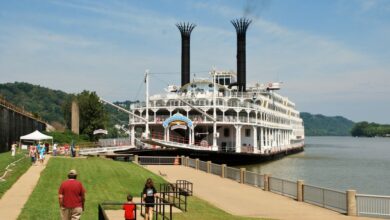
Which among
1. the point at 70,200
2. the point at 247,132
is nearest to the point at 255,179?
the point at 70,200

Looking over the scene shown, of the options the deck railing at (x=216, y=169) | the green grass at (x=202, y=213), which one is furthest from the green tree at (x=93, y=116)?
the green grass at (x=202, y=213)

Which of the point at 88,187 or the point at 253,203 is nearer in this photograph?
the point at 253,203

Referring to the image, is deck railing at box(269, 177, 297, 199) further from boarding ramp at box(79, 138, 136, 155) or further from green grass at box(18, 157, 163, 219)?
boarding ramp at box(79, 138, 136, 155)

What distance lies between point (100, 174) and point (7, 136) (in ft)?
83.4

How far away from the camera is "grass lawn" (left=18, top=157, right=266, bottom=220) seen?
655 inches

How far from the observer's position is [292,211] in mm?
20641

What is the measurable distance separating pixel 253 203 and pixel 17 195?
10.2 meters

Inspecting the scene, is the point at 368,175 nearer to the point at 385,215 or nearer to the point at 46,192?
the point at 385,215

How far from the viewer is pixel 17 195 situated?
63.8 ft

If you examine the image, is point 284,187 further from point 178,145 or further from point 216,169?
point 178,145

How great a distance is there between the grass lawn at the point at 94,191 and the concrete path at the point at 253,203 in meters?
1.33

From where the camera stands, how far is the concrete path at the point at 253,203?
1967 cm

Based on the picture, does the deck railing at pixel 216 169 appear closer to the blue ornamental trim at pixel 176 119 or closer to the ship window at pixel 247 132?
the blue ornamental trim at pixel 176 119

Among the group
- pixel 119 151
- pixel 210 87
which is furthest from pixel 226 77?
pixel 119 151
